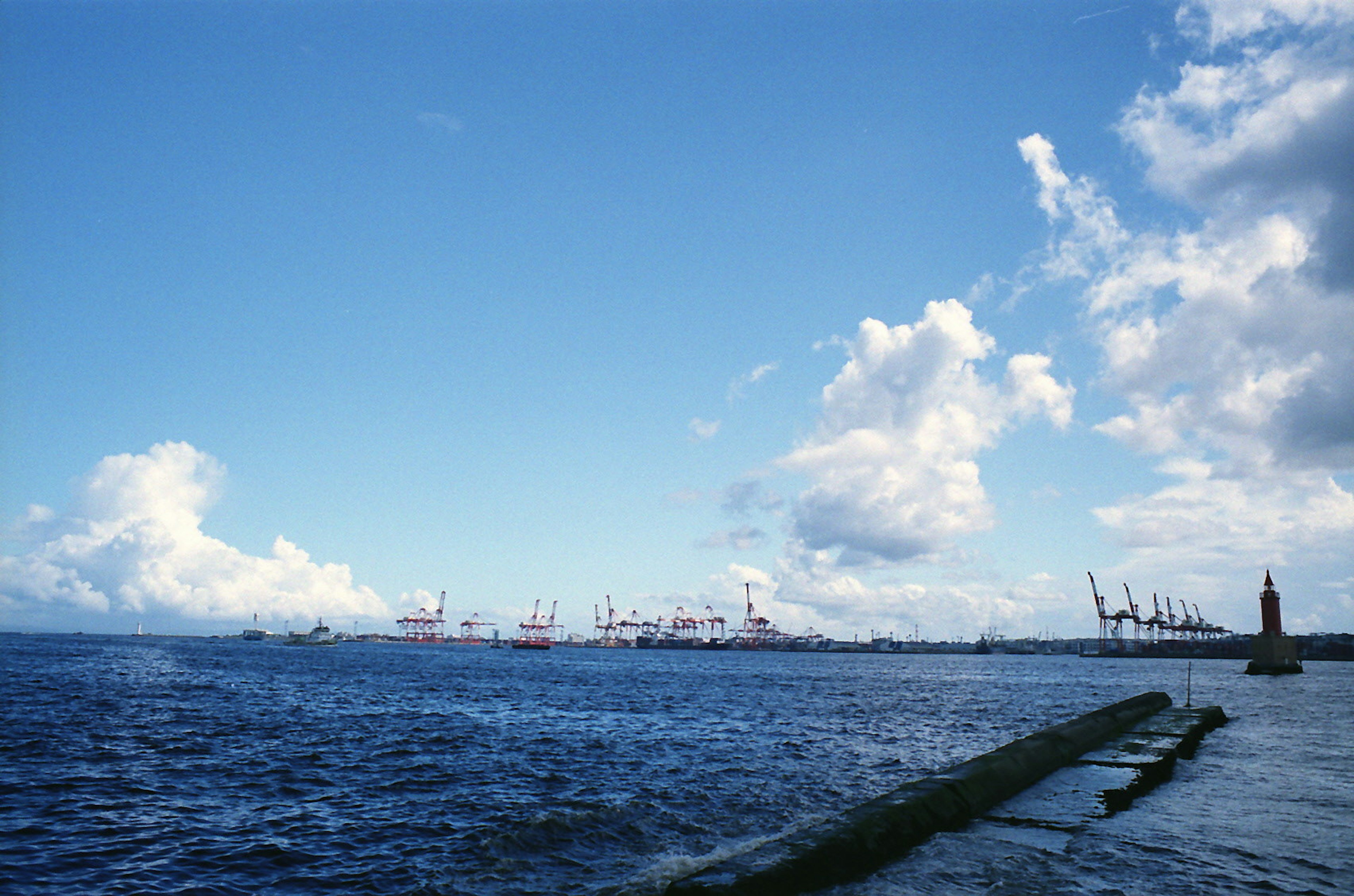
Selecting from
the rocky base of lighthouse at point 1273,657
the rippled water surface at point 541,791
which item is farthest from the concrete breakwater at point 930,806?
the rocky base of lighthouse at point 1273,657

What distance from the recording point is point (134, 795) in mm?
18719

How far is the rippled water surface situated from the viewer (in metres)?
12.6

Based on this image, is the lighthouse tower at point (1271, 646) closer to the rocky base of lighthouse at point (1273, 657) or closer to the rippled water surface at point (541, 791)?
the rocky base of lighthouse at point (1273, 657)

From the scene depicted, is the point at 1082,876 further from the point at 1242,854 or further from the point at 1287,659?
the point at 1287,659

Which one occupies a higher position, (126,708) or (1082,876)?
(1082,876)

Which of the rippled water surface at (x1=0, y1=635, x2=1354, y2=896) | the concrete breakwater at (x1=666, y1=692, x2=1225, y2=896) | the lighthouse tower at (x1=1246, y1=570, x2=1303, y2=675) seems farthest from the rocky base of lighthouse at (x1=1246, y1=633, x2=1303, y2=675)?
the concrete breakwater at (x1=666, y1=692, x2=1225, y2=896)

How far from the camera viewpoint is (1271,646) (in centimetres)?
8888

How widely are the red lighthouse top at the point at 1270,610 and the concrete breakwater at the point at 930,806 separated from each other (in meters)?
81.9

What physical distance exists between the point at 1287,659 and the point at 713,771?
9653 centimetres

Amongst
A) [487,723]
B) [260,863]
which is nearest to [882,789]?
[260,863]

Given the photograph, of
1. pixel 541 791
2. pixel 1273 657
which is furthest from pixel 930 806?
pixel 1273 657

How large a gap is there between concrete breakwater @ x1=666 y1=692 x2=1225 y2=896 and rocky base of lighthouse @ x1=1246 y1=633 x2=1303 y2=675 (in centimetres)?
7905

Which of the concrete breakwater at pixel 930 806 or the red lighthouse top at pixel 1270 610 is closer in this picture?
the concrete breakwater at pixel 930 806

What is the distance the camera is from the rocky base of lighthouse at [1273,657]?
87062 mm
